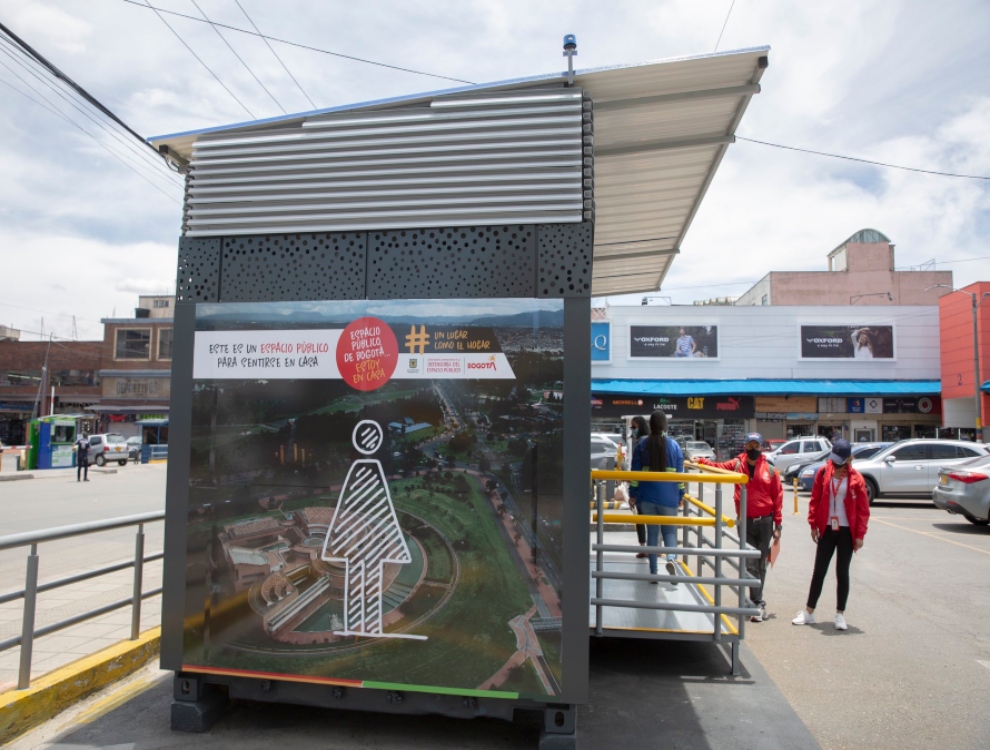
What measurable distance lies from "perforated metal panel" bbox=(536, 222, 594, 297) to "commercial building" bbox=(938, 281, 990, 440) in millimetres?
32125

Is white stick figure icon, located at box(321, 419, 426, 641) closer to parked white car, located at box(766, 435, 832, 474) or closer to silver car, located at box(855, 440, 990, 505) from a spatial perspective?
silver car, located at box(855, 440, 990, 505)

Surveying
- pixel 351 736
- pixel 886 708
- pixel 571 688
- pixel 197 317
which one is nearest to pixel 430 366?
pixel 197 317

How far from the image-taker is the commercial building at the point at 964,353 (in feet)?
99.6

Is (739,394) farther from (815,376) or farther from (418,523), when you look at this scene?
(418,523)

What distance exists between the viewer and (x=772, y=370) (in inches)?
1407

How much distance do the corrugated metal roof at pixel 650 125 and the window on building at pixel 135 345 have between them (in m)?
62.4

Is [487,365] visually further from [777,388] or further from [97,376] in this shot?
[97,376]

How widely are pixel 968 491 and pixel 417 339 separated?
13.7m

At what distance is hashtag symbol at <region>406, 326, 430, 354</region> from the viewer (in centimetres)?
399

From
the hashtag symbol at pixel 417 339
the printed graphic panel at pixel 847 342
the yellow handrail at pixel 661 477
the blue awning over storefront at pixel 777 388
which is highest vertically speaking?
the printed graphic panel at pixel 847 342

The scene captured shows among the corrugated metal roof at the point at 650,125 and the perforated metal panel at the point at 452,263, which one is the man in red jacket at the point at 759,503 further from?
the perforated metal panel at the point at 452,263

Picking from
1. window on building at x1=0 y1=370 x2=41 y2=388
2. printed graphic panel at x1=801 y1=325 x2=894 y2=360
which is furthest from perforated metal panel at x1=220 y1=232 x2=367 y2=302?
window on building at x1=0 y1=370 x2=41 y2=388

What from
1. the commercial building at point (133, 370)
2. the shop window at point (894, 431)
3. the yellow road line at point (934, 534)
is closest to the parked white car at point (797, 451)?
the shop window at point (894, 431)

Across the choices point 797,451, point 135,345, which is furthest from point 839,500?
point 135,345
